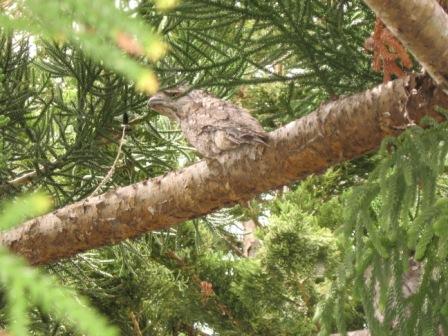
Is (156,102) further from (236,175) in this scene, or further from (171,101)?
(236,175)

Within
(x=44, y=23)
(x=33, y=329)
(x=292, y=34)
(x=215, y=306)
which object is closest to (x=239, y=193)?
(x=292, y=34)

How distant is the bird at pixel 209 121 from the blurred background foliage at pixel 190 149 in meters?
0.10

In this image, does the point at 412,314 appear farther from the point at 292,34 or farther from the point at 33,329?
the point at 33,329

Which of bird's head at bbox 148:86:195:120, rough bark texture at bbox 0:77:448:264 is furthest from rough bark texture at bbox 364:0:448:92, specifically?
bird's head at bbox 148:86:195:120

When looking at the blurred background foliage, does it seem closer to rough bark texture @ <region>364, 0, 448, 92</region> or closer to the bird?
the bird

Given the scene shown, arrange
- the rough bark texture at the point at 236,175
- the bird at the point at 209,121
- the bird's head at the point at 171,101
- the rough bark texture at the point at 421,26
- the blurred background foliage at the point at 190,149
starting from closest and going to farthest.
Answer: the rough bark texture at the point at 421,26, the rough bark texture at the point at 236,175, the bird at the point at 209,121, the blurred background foliage at the point at 190,149, the bird's head at the point at 171,101

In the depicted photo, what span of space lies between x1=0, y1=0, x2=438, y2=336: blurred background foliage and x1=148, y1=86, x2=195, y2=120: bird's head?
0.09m

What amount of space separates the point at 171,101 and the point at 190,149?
798mm

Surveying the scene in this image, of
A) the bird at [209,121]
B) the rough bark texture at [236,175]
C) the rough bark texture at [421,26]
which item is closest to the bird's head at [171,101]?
the bird at [209,121]

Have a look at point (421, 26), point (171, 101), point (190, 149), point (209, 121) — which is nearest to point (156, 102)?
point (171, 101)

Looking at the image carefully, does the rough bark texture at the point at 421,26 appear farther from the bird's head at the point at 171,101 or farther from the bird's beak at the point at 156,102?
the bird's beak at the point at 156,102

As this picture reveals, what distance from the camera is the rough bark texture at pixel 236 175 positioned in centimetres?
174

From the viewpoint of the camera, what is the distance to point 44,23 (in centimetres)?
58

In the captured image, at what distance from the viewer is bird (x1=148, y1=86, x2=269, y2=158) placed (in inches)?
80.7
